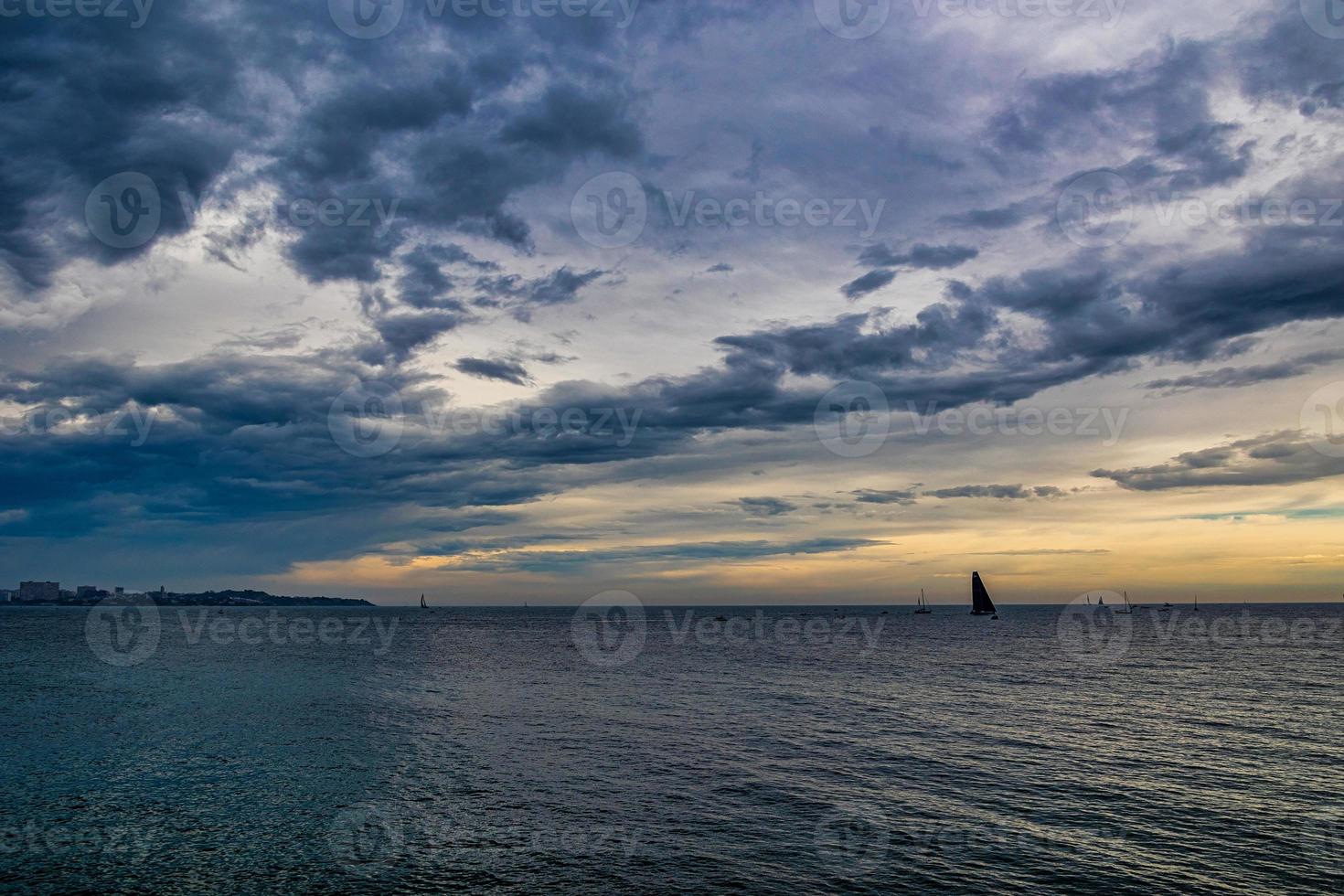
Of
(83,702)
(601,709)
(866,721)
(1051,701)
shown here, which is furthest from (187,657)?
(1051,701)

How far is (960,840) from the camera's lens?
2938cm

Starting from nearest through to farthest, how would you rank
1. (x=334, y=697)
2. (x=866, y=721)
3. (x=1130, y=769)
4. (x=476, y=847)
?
(x=476, y=847)
(x=1130, y=769)
(x=866, y=721)
(x=334, y=697)

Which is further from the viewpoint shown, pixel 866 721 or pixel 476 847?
pixel 866 721

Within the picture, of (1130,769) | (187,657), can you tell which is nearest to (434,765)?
(1130,769)

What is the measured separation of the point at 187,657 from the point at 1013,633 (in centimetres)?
16093

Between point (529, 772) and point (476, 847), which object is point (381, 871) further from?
point (529, 772)

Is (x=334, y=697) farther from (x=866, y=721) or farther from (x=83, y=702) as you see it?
(x=866, y=721)

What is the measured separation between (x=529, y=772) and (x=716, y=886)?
57.9 feet

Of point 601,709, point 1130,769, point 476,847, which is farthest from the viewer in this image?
point 601,709

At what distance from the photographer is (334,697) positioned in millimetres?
69250

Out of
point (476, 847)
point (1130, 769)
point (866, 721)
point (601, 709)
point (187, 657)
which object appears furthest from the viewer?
point (187, 657)

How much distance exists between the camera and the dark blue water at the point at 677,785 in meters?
26.7

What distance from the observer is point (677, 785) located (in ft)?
123

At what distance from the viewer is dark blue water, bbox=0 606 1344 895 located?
2669cm
